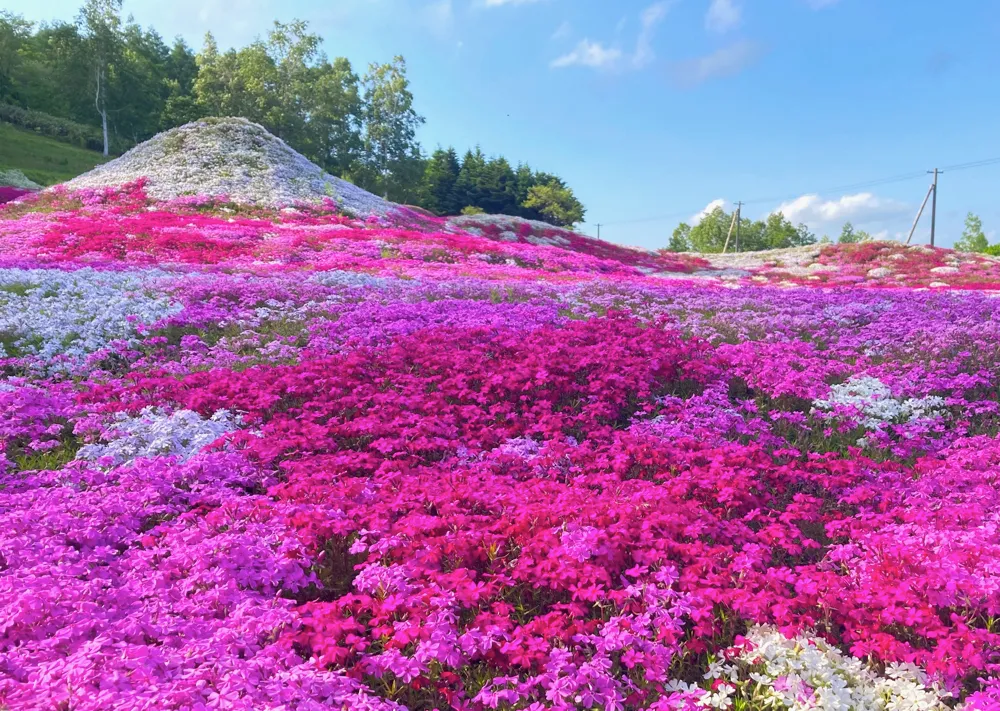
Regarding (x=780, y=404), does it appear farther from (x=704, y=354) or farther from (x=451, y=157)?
(x=451, y=157)

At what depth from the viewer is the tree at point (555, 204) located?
87.7 meters

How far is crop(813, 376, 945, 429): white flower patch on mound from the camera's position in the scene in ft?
31.7

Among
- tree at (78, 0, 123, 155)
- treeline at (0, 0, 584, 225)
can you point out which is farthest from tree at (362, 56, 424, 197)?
tree at (78, 0, 123, 155)

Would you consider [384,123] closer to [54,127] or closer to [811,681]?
[54,127]

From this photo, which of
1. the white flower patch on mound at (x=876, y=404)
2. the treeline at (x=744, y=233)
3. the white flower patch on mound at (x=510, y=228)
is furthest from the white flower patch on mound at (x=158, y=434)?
the treeline at (x=744, y=233)

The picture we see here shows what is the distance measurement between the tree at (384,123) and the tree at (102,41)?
1158 inches

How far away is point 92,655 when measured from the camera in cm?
405

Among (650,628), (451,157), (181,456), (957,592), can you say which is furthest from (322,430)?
(451,157)

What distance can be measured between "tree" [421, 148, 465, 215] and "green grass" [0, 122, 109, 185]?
39.9 meters

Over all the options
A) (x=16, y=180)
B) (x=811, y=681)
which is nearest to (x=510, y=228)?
(x=16, y=180)

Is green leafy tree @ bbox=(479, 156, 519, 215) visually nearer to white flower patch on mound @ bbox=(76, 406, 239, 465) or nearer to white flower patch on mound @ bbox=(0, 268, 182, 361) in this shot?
white flower patch on mound @ bbox=(0, 268, 182, 361)

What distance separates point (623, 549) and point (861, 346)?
34.0 feet

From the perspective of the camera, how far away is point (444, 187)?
286 ft

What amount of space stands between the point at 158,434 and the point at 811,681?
771 cm
